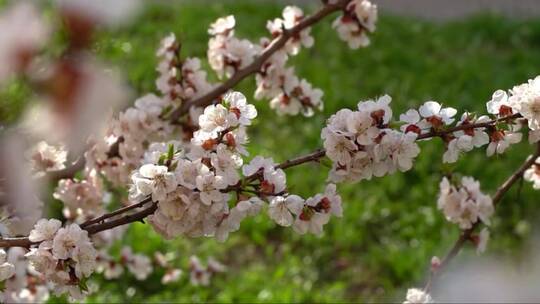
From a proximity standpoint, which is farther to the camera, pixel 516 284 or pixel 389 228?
pixel 389 228

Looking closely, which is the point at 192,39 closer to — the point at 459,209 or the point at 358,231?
the point at 358,231

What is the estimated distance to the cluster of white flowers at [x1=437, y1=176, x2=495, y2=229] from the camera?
5.39ft

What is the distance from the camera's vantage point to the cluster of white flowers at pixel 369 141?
3.70 feet

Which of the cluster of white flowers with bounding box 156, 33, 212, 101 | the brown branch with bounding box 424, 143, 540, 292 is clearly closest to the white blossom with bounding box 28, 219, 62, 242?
the cluster of white flowers with bounding box 156, 33, 212, 101

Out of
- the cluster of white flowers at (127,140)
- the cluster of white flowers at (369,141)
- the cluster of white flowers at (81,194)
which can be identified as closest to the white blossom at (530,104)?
the cluster of white flowers at (369,141)

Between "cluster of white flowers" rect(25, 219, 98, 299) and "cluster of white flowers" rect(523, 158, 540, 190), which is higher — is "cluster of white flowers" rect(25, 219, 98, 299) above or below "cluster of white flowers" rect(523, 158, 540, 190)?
below

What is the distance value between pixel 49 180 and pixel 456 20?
371 centimetres

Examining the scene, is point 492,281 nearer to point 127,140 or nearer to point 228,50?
point 228,50

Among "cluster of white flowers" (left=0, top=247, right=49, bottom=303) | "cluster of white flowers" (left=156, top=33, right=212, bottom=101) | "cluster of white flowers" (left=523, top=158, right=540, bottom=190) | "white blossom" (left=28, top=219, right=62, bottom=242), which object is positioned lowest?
"white blossom" (left=28, top=219, right=62, bottom=242)

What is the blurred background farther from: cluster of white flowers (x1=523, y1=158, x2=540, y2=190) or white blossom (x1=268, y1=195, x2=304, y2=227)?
white blossom (x1=268, y1=195, x2=304, y2=227)

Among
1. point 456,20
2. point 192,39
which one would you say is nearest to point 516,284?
point 192,39

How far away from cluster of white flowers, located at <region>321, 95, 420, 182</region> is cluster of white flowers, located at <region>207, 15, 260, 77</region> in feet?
1.90

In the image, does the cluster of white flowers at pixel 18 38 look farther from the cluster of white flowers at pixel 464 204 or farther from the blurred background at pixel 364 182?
the cluster of white flowers at pixel 464 204

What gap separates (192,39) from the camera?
4164 mm
